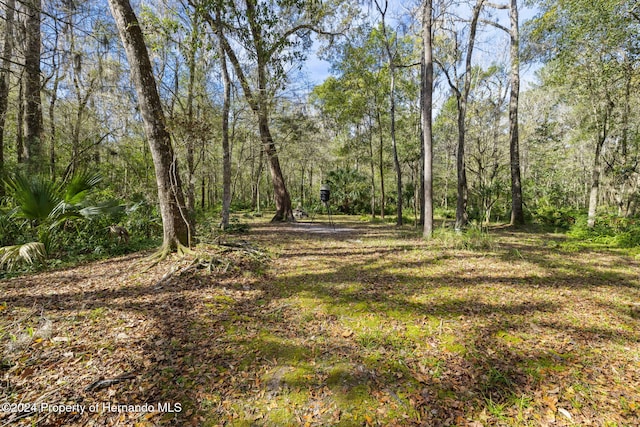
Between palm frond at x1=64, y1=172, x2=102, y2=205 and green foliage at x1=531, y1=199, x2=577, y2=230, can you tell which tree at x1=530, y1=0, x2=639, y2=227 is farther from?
palm frond at x1=64, y1=172, x2=102, y2=205

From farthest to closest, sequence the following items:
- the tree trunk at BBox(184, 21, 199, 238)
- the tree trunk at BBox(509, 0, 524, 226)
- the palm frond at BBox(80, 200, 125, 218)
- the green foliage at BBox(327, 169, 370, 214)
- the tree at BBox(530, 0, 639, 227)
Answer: the green foliage at BBox(327, 169, 370, 214)
the tree trunk at BBox(509, 0, 524, 226)
the tree at BBox(530, 0, 639, 227)
the tree trunk at BBox(184, 21, 199, 238)
the palm frond at BBox(80, 200, 125, 218)

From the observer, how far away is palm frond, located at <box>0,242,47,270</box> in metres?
4.12

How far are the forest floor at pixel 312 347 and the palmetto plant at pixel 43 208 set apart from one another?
52 centimetres

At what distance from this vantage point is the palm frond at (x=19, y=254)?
4.12 meters

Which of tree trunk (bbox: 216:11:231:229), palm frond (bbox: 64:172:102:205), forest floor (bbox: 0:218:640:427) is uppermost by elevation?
tree trunk (bbox: 216:11:231:229)

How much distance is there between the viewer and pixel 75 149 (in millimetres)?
8656

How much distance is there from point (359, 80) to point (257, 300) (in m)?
14.1

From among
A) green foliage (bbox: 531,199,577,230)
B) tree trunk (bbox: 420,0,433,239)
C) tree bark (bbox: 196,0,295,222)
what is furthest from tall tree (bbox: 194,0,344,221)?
green foliage (bbox: 531,199,577,230)

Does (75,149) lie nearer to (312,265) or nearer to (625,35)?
(312,265)

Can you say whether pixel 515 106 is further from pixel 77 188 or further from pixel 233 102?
pixel 77 188

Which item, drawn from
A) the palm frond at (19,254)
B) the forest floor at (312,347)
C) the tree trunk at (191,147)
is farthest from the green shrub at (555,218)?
the palm frond at (19,254)

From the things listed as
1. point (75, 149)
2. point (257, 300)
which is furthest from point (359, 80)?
point (257, 300)

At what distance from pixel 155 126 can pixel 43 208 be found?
92.4 inches

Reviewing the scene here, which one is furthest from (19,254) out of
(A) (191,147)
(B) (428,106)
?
(B) (428,106)
